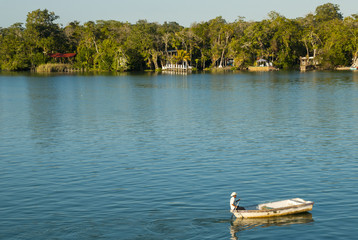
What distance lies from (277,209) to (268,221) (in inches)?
31.2

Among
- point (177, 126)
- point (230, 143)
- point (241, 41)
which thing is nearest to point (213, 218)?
point (230, 143)

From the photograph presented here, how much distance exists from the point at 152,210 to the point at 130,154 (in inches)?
570

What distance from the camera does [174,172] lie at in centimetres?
3309

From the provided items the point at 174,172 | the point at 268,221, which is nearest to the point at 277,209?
the point at 268,221

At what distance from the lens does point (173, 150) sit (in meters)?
40.3

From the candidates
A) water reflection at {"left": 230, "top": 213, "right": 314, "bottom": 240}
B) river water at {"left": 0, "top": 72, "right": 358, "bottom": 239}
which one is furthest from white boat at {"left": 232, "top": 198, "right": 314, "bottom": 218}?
river water at {"left": 0, "top": 72, "right": 358, "bottom": 239}

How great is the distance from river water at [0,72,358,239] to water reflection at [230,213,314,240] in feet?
0.18

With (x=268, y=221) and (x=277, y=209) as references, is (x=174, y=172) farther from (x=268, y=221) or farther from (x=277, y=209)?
(x=277, y=209)

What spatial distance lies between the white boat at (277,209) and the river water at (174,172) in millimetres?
389

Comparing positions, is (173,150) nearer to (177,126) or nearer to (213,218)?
(177,126)

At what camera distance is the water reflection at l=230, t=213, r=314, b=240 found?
23125 millimetres

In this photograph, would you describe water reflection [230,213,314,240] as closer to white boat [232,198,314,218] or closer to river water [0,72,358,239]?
river water [0,72,358,239]

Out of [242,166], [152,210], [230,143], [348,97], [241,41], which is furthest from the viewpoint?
[241,41]

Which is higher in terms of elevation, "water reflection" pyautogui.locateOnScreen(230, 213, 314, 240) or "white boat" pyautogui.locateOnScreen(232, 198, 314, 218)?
"white boat" pyautogui.locateOnScreen(232, 198, 314, 218)
